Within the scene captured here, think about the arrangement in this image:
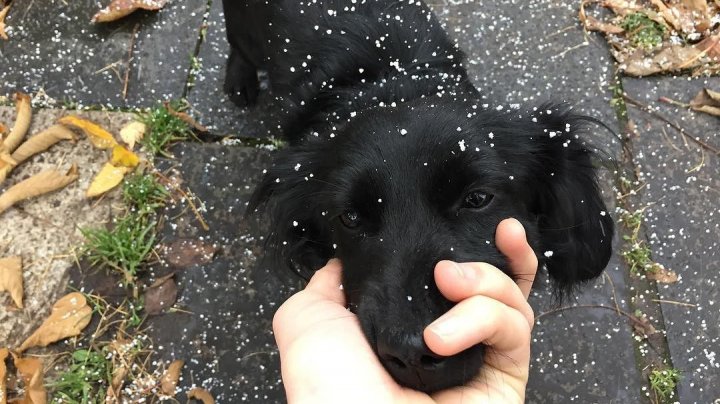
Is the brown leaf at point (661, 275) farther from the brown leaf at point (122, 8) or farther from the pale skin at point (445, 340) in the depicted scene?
the brown leaf at point (122, 8)

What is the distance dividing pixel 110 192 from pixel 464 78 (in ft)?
5.60

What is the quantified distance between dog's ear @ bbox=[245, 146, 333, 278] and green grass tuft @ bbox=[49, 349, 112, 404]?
87 centimetres

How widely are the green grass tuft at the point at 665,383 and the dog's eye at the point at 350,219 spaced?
4.72ft

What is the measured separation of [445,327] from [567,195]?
3.02 ft

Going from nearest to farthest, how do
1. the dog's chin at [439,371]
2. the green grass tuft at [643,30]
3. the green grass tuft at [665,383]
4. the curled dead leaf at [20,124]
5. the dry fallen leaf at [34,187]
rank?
1. the dog's chin at [439,371]
2. the green grass tuft at [665,383]
3. the dry fallen leaf at [34,187]
4. the curled dead leaf at [20,124]
5. the green grass tuft at [643,30]

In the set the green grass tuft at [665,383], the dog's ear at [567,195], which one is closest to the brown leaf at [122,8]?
the dog's ear at [567,195]

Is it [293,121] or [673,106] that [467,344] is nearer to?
[293,121]

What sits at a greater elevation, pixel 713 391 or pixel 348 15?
pixel 348 15

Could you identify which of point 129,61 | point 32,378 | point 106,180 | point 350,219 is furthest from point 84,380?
point 129,61

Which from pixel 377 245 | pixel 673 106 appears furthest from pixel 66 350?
pixel 673 106

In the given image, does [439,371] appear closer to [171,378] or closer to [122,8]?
[171,378]

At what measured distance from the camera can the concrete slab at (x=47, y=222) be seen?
2.71 meters

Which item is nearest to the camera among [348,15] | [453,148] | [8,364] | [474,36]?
[453,148]

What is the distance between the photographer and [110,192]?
9.72 feet
